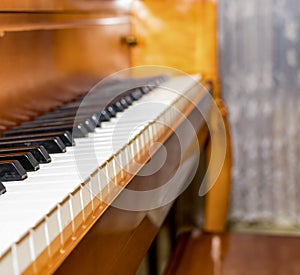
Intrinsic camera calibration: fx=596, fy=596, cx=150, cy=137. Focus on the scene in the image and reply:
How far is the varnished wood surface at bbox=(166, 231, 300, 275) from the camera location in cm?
148

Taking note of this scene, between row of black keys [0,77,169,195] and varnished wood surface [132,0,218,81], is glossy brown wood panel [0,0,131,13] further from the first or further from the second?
row of black keys [0,77,169,195]

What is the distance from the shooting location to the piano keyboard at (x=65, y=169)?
22.5 inches

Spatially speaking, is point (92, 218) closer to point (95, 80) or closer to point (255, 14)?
point (95, 80)

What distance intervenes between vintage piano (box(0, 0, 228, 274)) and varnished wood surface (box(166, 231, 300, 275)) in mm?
267

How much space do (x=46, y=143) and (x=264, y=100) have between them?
6.21ft

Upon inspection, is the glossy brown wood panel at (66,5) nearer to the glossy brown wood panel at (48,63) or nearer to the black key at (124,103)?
the glossy brown wood panel at (48,63)

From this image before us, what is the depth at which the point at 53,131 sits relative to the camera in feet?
3.45

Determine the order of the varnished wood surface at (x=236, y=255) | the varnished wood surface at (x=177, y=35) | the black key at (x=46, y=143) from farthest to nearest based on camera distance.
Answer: the varnished wood surface at (x=177, y=35) < the varnished wood surface at (x=236, y=255) < the black key at (x=46, y=143)

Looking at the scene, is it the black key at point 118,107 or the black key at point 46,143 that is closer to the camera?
the black key at point 46,143

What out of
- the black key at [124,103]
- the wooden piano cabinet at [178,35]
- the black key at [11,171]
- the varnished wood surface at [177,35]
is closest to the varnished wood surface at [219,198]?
the wooden piano cabinet at [178,35]

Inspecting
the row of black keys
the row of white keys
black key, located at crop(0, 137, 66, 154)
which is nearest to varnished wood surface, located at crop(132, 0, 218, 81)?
the row of black keys

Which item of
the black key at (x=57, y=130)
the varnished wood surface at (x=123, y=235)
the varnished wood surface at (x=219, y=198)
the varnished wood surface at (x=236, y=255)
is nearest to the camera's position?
the varnished wood surface at (x=123, y=235)

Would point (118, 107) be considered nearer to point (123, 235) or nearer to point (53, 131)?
point (53, 131)

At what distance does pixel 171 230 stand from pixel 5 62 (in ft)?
3.11
